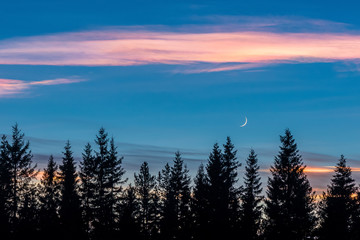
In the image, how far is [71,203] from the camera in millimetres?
51250

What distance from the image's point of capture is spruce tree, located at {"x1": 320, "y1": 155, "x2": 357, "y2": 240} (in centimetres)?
6334

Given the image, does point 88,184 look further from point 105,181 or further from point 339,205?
point 339,205

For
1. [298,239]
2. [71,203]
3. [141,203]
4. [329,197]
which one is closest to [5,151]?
[71,203]

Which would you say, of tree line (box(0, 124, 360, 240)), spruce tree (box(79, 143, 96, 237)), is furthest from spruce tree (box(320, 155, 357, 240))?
spruce tree (box(79, 143, 96, 237))

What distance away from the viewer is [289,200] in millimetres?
62281

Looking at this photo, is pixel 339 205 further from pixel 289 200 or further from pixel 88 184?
pixel 88 184

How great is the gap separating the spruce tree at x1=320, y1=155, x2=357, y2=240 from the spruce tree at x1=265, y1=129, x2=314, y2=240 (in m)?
2.25

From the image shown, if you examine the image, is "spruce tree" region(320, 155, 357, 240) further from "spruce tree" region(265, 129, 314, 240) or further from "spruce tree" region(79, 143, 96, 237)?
"spruce tree" region(79, 143, 96, 237)

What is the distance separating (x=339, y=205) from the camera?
67688mm

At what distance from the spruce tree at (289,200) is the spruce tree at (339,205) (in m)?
2.25

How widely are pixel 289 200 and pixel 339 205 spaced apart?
9263mm

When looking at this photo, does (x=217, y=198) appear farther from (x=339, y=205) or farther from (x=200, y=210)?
(x=339, y=205)

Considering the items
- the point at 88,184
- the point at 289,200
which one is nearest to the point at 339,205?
the point at 289,200

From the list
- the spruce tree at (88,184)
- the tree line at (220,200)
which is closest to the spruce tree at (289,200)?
the tree line at (220,200)
